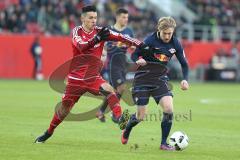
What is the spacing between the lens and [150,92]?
1343 cm

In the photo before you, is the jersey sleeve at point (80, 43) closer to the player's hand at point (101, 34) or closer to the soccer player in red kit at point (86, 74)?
the soccer player in red kit at point (86, 74)

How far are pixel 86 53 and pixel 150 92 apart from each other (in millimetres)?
1426

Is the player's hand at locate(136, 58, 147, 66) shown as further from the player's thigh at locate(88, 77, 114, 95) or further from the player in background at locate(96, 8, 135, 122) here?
the player in background at locate(96, 8, 135, 122)

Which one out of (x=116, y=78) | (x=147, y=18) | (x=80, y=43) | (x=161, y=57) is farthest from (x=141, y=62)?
(x=147, y=18)

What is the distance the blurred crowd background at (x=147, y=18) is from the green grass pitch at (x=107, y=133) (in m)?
13.5

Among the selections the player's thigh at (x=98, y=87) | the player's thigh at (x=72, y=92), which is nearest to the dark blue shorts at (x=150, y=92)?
the player's thigh at (x=98, y=87)

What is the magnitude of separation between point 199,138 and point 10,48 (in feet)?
82.9

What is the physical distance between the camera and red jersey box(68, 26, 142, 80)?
13.2 m

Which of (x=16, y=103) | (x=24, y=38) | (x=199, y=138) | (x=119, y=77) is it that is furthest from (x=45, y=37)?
(x=199, y=138)

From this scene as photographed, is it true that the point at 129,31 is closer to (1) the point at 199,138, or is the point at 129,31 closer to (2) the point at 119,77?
(2) the point at 119,77

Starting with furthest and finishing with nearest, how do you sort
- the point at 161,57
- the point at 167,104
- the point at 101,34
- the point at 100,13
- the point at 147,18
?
the point at 147,18
the point at 100,13
the point at 161,57
the point at 167,104
the point at 101,34

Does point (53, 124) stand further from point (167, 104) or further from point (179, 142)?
point (179, 142)

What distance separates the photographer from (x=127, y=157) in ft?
38.5

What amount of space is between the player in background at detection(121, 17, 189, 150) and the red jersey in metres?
0.39
